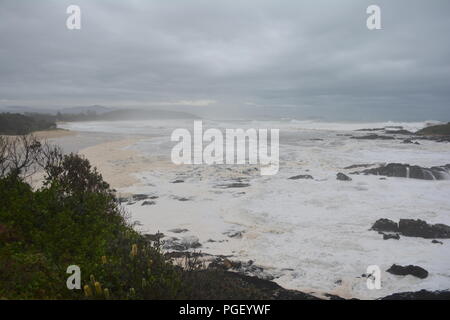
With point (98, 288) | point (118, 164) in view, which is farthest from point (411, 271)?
point (118, 164)

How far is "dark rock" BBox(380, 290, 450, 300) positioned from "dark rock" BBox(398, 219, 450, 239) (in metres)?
3.86

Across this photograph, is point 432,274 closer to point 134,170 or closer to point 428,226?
point 428,226

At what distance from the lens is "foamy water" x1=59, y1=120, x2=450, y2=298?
8.88m

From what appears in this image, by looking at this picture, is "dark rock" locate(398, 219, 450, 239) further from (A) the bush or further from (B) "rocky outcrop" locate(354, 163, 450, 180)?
(B) "rocky outcrop" locate(354, 163, 450, 180)

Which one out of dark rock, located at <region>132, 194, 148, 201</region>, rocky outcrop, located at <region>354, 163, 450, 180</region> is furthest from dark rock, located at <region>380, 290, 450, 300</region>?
rocky outcrop, located at <region>354, 163, 450, 180</region>

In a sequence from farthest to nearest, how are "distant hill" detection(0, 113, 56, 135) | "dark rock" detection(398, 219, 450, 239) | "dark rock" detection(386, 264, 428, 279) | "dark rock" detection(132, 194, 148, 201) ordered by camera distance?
1. "distant hill" detection(0, 113, 56, 135)
2. "dark rock" detection(132, 194, 148, 201)
3. "dark rock" detection(398, 219, 450, 239)
4. "dark rock" detection(386, 264, 428, 279)

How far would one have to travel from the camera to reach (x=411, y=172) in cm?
2058

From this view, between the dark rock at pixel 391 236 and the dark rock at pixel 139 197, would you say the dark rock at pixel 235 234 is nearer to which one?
the dark rock at pixel 391 236

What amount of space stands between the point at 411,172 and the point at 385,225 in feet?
33.6

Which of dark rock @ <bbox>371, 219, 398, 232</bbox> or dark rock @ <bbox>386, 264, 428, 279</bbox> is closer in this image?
dark rock @ <bbox>386, 264, 428, 279</bbox>

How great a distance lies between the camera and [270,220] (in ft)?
42.7

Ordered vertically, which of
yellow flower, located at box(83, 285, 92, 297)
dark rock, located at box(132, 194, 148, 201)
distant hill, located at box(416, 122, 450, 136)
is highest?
distant hill, located at box(416, 122, 450, 136)

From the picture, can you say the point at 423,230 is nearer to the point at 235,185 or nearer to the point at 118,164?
the point at 235,185
